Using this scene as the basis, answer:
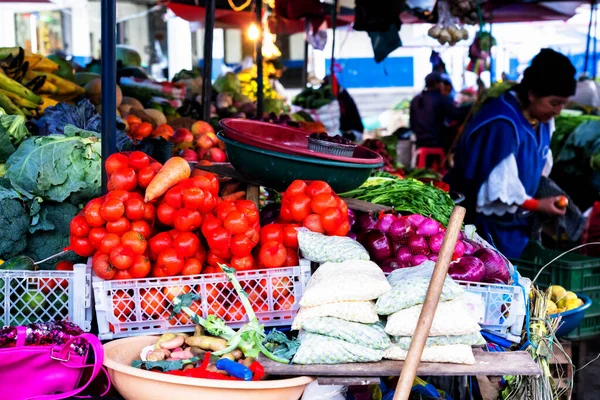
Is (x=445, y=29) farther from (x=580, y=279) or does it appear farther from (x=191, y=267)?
(x=191, y=267)

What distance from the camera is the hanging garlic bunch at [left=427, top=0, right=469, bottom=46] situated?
23.6 ft

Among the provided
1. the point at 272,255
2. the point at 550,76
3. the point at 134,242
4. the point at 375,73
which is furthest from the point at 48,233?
the point at 375,73

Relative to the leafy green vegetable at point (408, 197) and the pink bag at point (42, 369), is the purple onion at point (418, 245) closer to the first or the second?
the leafy green vegetable at point (408, 197)

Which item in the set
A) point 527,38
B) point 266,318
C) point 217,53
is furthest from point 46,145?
point 527,38

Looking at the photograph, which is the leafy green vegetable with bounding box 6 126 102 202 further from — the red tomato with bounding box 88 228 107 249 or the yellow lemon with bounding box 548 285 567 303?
the yellow lemon with bounding box 548 285 567 303

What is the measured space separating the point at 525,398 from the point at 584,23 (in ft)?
56.6

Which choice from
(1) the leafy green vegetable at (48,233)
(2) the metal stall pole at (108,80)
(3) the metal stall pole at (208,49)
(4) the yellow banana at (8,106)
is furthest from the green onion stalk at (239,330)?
(3) the metal stall pole at (208,49)

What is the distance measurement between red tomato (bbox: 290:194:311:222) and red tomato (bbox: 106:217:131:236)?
2.09 feet

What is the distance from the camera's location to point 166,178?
8.81 ft

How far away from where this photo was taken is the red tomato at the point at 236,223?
8.36 ft

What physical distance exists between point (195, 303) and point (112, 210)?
47 centimetres

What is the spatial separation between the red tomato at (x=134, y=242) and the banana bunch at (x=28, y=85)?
6.82 ft

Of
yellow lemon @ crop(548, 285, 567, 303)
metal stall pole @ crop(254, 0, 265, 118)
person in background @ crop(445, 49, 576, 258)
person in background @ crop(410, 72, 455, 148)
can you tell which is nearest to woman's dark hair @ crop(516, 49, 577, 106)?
person in background @ crop(445, 49, 576, 258)

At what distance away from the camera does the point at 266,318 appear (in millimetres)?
2600
